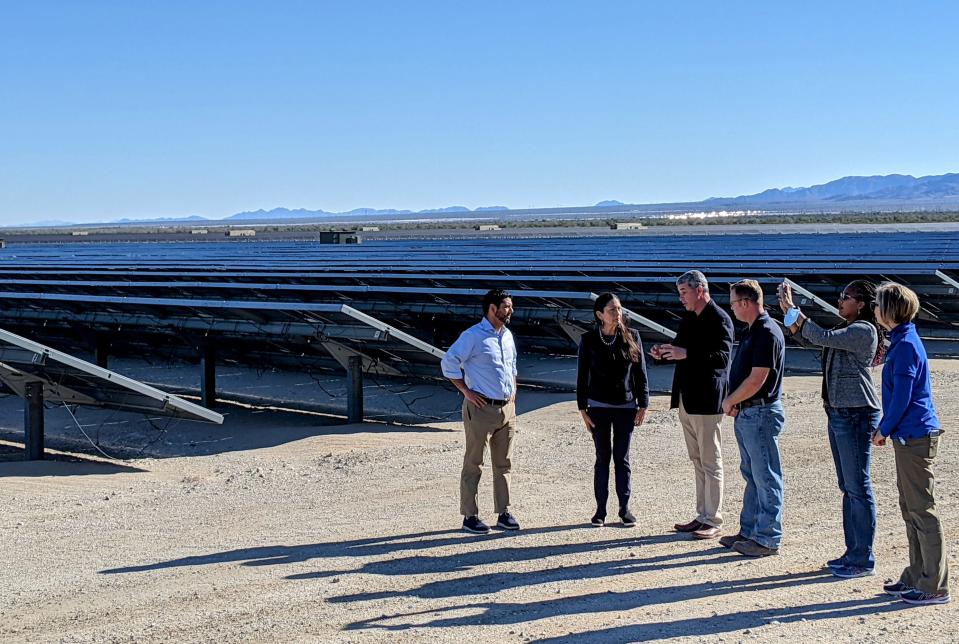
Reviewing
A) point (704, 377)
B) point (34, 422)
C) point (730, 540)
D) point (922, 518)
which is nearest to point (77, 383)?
point (34, 422)

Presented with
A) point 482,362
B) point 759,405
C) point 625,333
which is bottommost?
point 759,405

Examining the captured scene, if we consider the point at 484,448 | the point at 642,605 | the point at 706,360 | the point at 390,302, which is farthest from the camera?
the point at 390,302

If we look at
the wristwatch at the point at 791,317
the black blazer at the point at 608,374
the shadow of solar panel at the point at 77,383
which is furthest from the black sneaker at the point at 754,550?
the shadow of solar panel at the point at 77,383

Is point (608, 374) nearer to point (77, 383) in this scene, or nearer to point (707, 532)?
point (707, 532)

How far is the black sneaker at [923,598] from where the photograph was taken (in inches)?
218

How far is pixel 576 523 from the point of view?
7.50m

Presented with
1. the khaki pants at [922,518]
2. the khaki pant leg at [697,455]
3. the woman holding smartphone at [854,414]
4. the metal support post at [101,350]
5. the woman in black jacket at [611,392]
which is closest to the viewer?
the khaki pants at [922,518]

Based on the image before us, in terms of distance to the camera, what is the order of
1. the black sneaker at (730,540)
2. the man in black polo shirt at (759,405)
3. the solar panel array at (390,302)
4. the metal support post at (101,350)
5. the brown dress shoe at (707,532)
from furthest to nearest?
1. the metal support post at (101,350)
2. the solar panel array at (390,302)
3. the brown dress shoe at (707,532)
4. the black sneaker at (730,540)
5. the man in black polo shirt at (759,405)

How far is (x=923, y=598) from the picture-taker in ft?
18.2

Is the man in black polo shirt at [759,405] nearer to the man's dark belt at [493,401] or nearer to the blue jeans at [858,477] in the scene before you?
the blue jeans at [858,477]

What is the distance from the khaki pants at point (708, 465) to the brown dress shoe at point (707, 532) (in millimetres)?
32

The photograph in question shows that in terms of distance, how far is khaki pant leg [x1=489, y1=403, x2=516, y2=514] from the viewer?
744cm

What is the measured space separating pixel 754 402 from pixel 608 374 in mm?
1149

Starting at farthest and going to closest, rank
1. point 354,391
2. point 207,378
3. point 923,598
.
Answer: point 207,378
point 354,391
point 923,598
